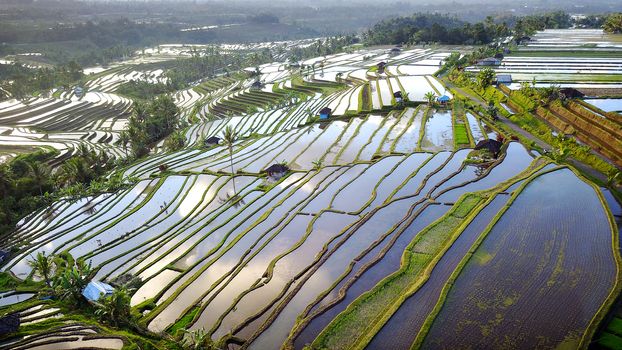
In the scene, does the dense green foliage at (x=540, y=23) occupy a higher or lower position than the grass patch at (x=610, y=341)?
higher

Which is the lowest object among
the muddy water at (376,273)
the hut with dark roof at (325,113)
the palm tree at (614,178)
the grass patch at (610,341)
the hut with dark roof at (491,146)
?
the grass patch at (610,341)

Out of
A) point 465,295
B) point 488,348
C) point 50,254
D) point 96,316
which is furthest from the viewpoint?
point 50,254

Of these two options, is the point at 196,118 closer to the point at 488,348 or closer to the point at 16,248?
the point at 16,248

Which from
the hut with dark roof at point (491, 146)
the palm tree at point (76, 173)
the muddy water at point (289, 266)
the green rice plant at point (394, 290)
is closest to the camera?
the green rice plant at point (394, 290)

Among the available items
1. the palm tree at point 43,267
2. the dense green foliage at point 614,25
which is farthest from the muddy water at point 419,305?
the dense green foliage at point 614,25

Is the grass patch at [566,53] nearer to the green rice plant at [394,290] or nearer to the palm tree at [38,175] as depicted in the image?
the green rice plant at [394,290]

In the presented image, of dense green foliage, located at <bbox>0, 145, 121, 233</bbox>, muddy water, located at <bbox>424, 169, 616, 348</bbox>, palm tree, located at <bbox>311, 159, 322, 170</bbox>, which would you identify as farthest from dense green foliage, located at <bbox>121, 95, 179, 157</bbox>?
muddy water, located at <bbox>424, 169, 616, 348</bbox>

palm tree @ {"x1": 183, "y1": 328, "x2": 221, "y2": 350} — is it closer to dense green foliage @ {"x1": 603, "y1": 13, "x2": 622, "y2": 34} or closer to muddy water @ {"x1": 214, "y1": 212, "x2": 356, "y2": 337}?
muddy water @ {"x1": 214, "y1": 212, "x2": 356, "y2": 337}

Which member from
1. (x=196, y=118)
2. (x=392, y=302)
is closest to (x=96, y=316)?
(x=392, y=302)
